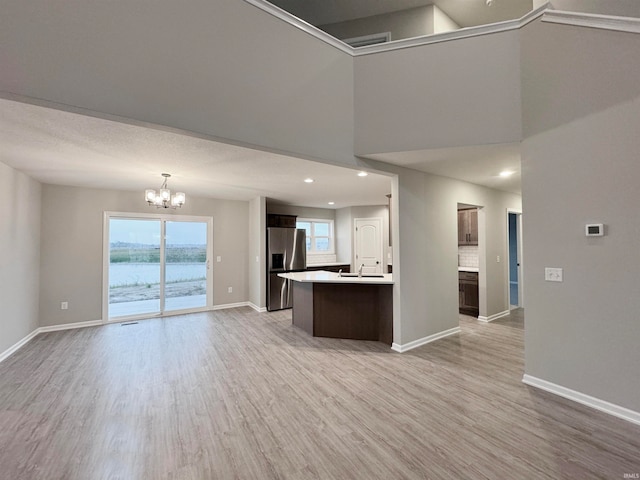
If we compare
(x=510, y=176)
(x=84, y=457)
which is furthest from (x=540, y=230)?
(x=84, y=457)

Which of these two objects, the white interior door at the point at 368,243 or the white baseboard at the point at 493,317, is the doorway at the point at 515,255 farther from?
the white interior door at the point at 368,243

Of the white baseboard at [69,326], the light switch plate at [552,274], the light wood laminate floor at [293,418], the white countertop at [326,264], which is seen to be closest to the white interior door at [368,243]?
the white countertop at [326,264]

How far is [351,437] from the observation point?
2.15 m

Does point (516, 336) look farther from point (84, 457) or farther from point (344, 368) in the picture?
point (84, 457)

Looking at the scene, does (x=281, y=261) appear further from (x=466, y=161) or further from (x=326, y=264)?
(x=466, y=161)

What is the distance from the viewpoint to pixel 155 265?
589cm

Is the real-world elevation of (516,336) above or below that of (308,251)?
below

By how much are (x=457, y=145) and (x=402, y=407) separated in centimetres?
280

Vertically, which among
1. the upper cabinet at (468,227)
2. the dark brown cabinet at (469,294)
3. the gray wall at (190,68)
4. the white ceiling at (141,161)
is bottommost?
the dark brown cabinet at (469,294)

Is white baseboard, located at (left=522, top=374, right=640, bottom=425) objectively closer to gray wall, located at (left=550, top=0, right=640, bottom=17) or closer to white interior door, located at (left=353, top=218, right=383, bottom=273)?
gray wall, located at (left=550, top=0, right=640, bottom=17)

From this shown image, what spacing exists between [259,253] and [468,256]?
182 inches

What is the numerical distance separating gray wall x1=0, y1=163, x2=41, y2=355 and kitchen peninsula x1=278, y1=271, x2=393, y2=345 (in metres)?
3.95

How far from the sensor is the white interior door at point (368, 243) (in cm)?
775

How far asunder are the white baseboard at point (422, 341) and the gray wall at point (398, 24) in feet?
16.1
